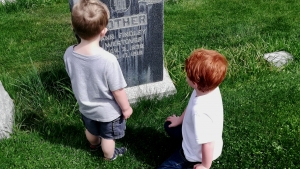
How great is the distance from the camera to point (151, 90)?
425 centimetres

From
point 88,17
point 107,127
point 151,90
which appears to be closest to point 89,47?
point 88,17

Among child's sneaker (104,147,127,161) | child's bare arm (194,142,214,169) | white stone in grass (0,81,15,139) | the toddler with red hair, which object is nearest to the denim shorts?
child's sneaker (104,147,127,161)

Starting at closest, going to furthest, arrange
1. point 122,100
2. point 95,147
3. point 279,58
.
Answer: point 122,100
point 95,147
point 279,58

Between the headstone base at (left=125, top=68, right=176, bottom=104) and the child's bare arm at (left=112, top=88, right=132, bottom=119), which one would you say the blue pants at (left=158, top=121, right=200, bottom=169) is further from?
the headstone base at (left=125, top=68, right=176, bottom=104)

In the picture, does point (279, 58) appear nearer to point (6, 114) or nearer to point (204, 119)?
point (204, 119)

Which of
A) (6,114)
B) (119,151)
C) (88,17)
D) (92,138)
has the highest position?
(88,17)

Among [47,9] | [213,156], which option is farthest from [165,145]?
[47,9]

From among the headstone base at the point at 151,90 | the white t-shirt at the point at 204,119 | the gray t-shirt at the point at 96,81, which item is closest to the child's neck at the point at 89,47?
the gray t-shirt at the point at 96,81

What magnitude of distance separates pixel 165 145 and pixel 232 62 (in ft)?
6.06

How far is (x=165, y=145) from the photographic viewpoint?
3.51m

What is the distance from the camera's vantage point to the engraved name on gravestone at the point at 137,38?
12.5 ft

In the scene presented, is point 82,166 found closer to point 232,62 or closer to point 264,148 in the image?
point 264,148

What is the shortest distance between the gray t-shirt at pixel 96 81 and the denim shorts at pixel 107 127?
79mm

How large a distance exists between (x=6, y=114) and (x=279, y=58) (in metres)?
3.49
